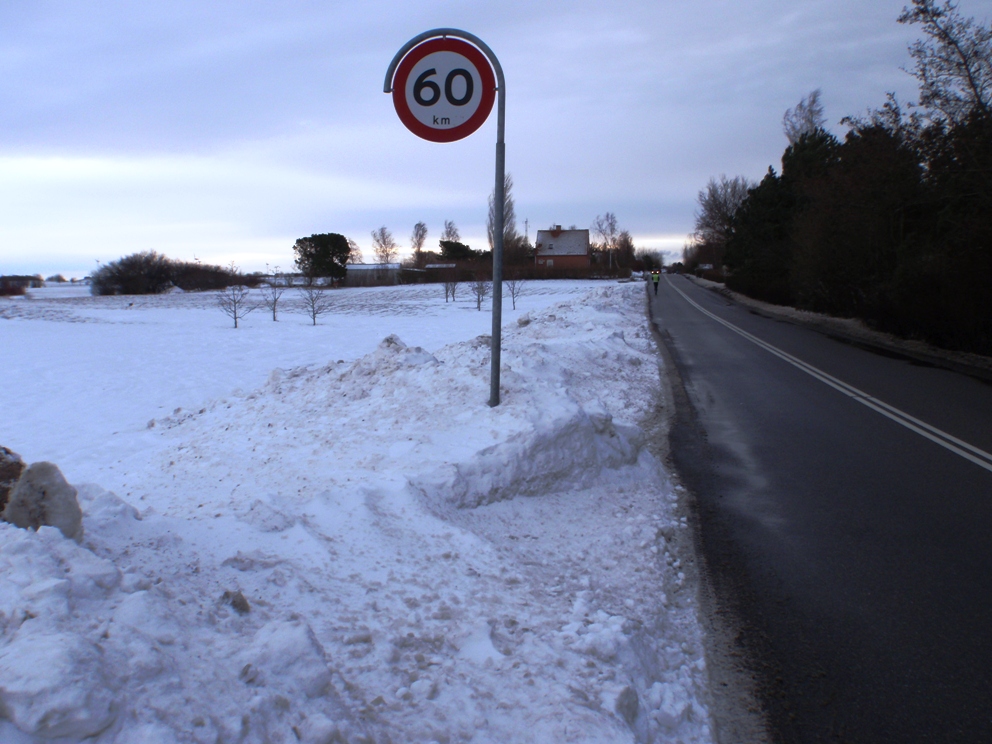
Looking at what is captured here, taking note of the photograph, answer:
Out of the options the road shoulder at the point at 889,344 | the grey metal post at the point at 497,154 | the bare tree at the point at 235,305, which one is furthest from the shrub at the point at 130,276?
the grey metal post at the point at 497,154

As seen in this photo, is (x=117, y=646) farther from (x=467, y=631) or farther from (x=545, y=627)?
(x=545, y=627)

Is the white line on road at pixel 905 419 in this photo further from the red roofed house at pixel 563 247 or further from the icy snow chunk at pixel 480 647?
the red roofed house at pixel 563 247

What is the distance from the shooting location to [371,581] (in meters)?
3.42

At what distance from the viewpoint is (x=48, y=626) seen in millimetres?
2229

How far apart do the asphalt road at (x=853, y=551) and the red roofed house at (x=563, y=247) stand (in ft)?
292

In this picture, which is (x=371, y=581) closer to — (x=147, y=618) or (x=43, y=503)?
(x=147, y=618)

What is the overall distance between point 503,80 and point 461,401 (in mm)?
2866

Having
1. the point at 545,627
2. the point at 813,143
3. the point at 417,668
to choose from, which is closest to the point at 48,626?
the point at 417,668

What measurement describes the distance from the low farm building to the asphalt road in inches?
3503

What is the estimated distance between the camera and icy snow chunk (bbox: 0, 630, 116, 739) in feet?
6.23

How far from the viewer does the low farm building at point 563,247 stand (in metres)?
97.6

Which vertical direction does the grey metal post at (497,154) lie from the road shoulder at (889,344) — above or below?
above

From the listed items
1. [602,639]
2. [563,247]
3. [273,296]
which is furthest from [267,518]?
[563,247]

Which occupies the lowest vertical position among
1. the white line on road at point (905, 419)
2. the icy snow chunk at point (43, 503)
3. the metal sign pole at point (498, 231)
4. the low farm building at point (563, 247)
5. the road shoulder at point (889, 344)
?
the white line on road at point (905, 419)
